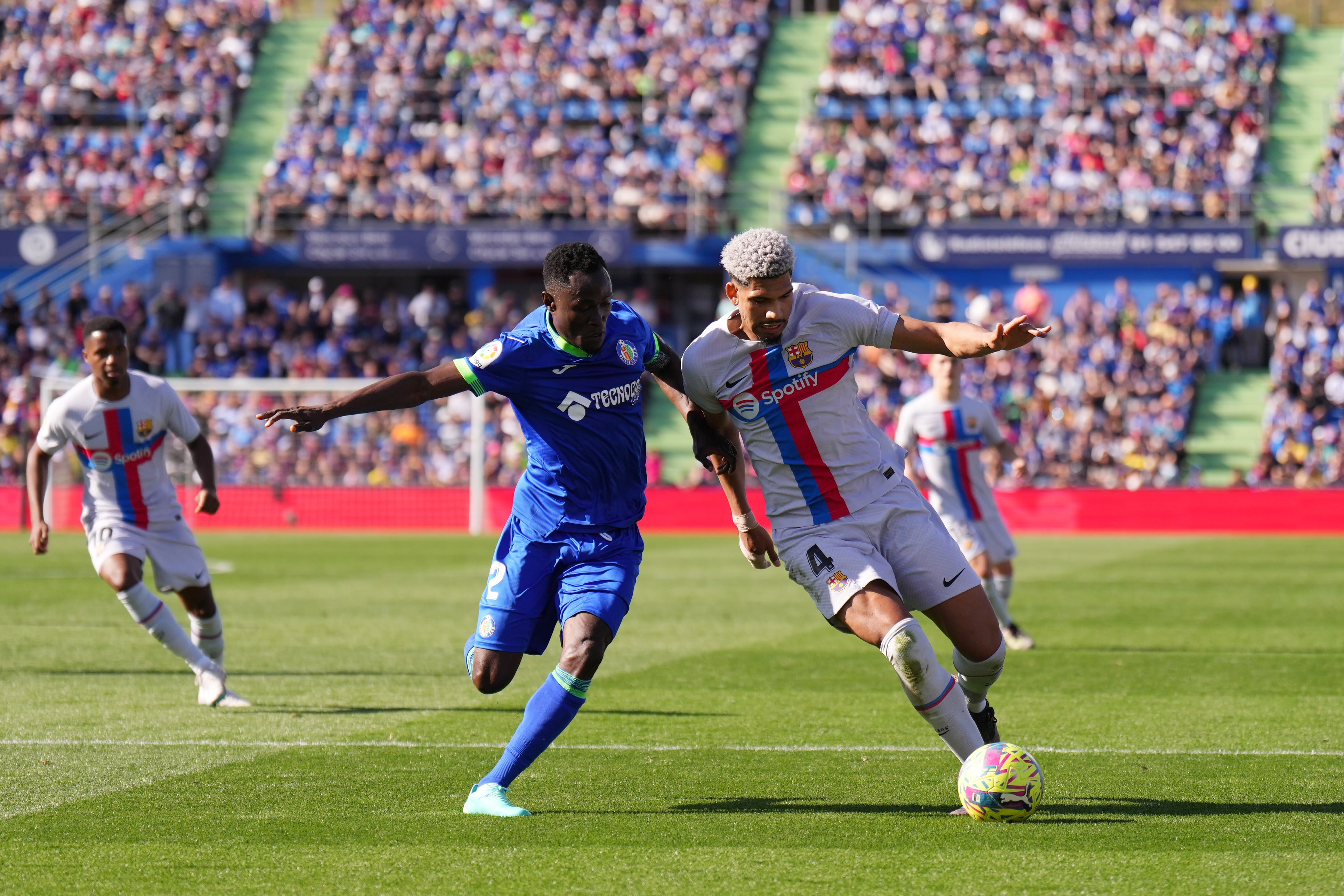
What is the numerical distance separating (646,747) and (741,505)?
185cm

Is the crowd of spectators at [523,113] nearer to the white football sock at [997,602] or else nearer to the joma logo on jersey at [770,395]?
the white football sock at [997,602]

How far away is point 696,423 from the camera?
7.08 metres

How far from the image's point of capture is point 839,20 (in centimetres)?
4262

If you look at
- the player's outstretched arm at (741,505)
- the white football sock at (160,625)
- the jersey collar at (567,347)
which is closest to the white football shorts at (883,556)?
the player's outstretched arm at (741,505)

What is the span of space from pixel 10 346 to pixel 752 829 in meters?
33.2

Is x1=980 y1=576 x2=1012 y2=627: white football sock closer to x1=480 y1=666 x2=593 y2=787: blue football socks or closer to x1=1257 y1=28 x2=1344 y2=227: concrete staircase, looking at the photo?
x1=480 y1=666 x2=593 y2=787: blue football socks

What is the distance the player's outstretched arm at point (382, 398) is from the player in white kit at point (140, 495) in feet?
12.8

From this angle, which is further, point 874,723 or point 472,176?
point 472,176

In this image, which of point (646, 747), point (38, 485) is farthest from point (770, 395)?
point (38, 485)

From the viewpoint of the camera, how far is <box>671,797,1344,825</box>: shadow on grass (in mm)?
6629

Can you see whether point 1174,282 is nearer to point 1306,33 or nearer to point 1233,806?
point 1306,33

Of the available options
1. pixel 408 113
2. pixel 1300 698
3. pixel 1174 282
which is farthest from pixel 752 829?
pixel 408 113

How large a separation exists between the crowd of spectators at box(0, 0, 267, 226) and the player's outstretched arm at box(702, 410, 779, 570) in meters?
33.4

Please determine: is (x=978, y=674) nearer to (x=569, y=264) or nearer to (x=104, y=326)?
(x=569, y=264)
